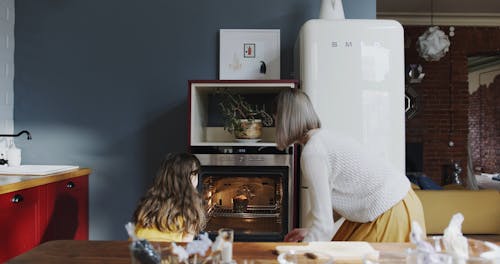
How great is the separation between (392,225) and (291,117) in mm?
603

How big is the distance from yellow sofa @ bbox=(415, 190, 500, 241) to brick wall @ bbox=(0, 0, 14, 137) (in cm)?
320

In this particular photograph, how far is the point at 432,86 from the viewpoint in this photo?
6.28 meters

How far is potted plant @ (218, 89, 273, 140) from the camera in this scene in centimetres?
268

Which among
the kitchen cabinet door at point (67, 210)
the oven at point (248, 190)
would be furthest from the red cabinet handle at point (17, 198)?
the oven at point (248, 190)

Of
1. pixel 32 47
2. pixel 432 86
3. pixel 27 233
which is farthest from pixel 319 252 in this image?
pixel 432 86

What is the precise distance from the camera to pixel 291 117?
1698 millimetres

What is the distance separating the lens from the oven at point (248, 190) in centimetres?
254

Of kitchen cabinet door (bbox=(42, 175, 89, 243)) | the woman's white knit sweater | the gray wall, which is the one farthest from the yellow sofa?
kitchen cabinet door (bbox=(42, 175, 89, 243))

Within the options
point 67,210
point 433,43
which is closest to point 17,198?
point 67,210

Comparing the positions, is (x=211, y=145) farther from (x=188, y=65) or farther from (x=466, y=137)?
(x=466, y=137)

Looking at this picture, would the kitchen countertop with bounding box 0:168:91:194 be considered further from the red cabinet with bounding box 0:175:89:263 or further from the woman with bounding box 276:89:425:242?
the woman with bounding box 276:89:425:242

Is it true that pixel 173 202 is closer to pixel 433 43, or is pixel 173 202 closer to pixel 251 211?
pixel 251 211

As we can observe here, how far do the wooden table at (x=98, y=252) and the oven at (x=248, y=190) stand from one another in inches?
47.6

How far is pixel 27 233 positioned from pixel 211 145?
1093 mm
